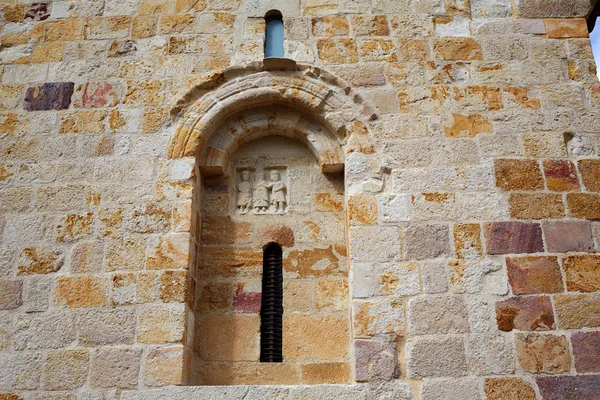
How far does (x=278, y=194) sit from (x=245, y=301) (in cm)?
85

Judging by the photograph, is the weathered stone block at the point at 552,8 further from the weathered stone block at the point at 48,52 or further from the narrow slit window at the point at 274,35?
the weathered stone block at the point at 48,52

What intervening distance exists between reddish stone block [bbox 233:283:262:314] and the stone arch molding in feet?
3.12

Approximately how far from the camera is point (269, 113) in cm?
488

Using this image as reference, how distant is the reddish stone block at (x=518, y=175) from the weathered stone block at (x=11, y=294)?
11.2ft

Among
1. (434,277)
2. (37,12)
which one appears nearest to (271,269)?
(434,277)

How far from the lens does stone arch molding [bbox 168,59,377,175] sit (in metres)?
4.64

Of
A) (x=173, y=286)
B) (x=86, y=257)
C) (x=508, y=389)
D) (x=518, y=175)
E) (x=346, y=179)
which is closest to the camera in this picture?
(x=508, y=389)

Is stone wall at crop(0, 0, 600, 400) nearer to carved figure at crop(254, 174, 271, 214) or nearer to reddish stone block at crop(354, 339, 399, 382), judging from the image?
reddish stone block at crop(354, 339, 399, 382)

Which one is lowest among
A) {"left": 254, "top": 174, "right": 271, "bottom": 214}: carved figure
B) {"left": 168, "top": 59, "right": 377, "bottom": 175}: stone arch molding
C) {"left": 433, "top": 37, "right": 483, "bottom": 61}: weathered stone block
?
{"left": 254, "top": 174, "right": 271, "bottom": 214}: carved figure

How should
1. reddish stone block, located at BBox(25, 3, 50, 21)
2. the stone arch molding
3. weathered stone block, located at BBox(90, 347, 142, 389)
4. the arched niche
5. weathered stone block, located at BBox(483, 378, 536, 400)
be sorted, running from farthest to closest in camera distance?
reddish stone block, located at BBox(25, 3, 50, 21) → the stone arch molding → the arched niche → weathered stone block, located at BBox(90, 347, 142, 389) → weathered stone block, located at BBox(483, 378, 536, 400)

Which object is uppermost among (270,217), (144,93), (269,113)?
(144,93)

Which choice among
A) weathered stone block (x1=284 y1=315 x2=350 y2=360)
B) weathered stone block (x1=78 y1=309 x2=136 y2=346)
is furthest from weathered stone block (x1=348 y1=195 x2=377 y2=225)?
weathered stone block (x1=78 y1=309 x2=136 y2=346)

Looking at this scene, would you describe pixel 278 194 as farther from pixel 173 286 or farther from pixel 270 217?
pixel 173 286

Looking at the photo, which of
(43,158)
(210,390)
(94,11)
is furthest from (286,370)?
(94,11)
